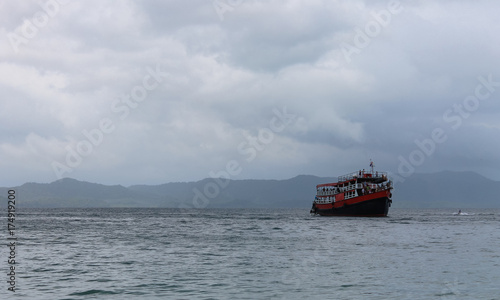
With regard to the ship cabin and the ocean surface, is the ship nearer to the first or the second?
the ship cabin

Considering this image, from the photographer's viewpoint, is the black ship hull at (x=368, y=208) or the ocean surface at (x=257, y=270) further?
the black ship hull at (x=368, y=208)

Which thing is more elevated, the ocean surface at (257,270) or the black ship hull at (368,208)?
the black ship hull at (368,208)

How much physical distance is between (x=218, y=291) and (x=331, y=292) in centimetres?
587

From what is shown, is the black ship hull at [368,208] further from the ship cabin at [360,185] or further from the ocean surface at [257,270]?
the ocean surface at [257,270]

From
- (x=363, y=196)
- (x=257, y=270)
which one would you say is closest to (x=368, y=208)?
(x=363, y=196)

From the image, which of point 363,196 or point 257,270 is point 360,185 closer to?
point 363,196

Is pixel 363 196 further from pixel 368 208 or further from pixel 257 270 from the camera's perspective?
pixel 257 270

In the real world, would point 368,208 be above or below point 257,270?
above

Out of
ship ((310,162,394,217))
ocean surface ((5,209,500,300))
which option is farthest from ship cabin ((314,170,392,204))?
ocean surface ((5,209,500,300))

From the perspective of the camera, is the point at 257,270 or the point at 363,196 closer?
the point at 257,270

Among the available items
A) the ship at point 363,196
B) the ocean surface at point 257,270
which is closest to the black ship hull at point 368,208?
the ship at point 363,196

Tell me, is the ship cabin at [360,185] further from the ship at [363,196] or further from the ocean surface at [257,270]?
the ocean surface at [257,270]

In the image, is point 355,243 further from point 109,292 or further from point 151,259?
point 109,292

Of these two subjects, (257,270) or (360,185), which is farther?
(360,185)
